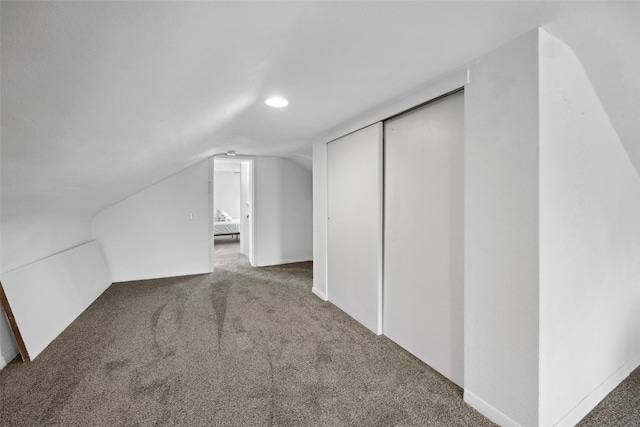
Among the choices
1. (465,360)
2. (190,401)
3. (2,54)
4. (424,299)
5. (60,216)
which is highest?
(2,54)

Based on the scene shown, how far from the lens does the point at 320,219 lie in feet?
11.3

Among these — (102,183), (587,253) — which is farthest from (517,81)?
(102,183)

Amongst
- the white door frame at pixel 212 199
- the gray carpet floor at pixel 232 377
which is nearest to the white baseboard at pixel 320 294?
the gray carpet floor at pixel 232 377

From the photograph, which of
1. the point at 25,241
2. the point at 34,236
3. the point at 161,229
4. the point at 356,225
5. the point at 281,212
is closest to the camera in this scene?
the point at 25,241

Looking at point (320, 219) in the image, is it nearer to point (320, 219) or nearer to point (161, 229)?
point (320, 219)

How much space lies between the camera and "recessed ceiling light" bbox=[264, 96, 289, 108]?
2082mm

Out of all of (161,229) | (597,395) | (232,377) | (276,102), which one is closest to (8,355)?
(232,377)

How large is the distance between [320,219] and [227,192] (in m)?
6.86

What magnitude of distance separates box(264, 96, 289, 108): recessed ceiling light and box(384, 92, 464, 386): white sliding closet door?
2.95ft

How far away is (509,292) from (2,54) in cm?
208

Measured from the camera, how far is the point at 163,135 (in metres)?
2.03

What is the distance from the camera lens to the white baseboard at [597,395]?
1.44 meters

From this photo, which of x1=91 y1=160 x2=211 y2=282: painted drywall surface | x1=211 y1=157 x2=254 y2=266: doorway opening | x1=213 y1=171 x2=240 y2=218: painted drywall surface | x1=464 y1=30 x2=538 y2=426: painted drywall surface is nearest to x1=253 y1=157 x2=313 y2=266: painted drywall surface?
x1=211 y1=157 x2=254 y2=266: doorway opening

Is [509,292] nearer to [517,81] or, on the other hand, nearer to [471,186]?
[471,186]
